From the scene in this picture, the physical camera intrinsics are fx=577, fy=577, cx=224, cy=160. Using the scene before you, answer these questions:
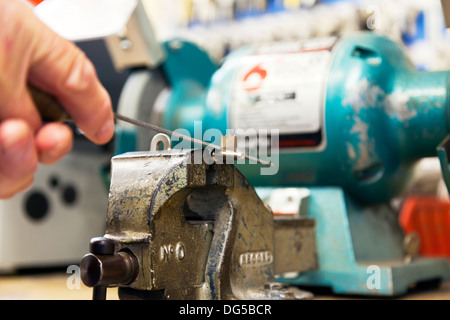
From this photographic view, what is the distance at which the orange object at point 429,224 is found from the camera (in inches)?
56.7

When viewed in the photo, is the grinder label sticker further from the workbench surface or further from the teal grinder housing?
the workbench surface

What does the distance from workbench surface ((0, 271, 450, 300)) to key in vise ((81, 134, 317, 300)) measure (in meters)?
0.11

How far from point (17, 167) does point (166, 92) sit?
0.99 meters

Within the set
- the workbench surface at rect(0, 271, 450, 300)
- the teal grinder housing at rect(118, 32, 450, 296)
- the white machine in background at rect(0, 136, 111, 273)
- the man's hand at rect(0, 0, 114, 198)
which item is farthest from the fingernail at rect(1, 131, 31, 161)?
the white machine in background at rect(0, 136, 111, 273)

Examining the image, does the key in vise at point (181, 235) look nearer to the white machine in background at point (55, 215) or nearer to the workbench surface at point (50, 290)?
the workbench surface at point (50, 290)

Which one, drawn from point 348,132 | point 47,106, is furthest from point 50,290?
point 47,106

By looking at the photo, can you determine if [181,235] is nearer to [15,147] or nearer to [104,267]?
[104,267]

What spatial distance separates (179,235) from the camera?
2.33 feet

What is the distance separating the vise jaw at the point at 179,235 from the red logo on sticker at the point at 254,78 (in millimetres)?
411

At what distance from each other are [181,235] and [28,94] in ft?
1.11

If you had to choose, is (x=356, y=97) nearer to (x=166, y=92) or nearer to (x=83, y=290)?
(x=166, y=92)

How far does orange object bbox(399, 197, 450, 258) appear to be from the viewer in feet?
4.73

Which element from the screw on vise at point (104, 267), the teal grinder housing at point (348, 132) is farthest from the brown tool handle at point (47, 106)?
the teal grinder housing at point (348, 132)
